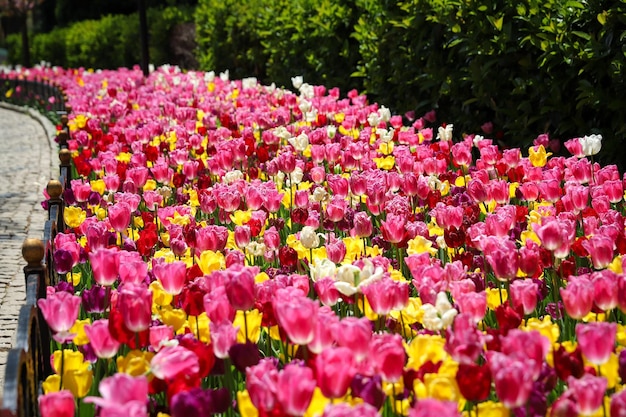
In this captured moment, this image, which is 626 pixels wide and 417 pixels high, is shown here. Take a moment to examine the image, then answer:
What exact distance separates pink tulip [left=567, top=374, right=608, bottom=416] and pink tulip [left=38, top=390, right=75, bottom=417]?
117 cm

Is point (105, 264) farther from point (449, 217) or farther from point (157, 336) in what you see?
point (449, 217)

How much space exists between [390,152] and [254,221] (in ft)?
8.09

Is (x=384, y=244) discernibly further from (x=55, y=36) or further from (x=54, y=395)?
(x=55, y=36)

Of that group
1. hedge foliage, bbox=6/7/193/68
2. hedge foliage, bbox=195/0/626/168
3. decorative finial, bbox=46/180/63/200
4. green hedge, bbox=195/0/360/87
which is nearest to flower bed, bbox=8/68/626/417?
decorative finial, bbox=46/180/63/200

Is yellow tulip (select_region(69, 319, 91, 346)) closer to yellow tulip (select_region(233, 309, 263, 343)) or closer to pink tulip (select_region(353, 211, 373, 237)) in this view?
yellow tulip (select_region(233, 309, 263, 343))

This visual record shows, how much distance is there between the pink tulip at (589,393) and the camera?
6.59 ft

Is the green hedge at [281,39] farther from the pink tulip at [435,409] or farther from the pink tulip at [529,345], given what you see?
the pink tulip at [435,409]

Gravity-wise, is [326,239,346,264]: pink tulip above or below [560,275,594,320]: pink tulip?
below

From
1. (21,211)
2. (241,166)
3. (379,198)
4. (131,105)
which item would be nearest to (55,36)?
(131,105)

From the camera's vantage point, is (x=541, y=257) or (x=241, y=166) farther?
(x=241, y=166)

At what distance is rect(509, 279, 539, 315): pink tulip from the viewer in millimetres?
2766

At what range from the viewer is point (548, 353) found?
2451mm

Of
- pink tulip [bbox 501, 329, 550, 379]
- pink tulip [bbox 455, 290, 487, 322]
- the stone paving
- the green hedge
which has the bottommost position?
the stone paving

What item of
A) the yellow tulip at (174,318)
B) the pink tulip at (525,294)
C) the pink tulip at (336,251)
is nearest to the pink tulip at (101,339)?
the yellow tulip at (174,318)
